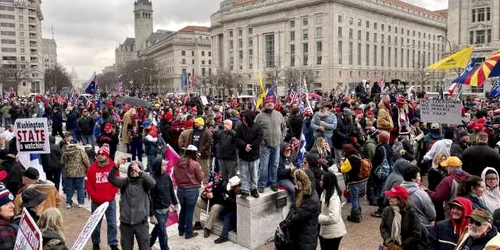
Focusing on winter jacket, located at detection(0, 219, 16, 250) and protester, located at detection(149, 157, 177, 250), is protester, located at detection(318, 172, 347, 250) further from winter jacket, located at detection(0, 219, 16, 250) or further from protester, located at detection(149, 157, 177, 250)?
winter jacket, located at detection(0, 219, 16, 250)

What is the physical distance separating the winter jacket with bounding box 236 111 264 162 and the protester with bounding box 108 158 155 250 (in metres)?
2.08

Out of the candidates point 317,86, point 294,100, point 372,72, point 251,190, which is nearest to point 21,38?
point 317,86

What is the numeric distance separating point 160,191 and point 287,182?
9.03ft

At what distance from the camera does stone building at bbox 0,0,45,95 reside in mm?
117606

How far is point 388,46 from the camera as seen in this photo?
3745 inches

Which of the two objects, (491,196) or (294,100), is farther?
(294,100)

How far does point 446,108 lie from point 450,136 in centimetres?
104

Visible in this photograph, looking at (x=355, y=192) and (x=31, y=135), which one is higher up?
(x=31, y=135)

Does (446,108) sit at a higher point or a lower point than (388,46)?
lower

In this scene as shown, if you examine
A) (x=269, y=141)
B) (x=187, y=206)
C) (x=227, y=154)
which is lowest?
(x=187, y=206)

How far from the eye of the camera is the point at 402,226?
5160mm

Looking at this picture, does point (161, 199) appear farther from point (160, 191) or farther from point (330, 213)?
point (330, 213)

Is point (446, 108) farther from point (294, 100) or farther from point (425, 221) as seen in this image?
point (294, 100)

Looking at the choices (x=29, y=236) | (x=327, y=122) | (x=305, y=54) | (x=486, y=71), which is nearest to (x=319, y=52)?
(x=305, y=54)
